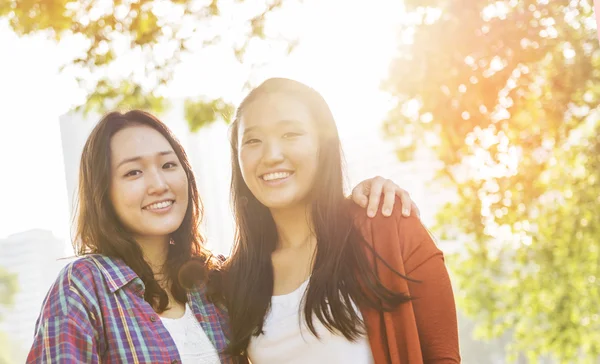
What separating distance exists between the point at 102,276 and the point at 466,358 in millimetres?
26146

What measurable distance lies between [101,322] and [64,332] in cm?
11

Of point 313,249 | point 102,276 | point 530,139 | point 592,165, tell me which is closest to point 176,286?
point 102,276

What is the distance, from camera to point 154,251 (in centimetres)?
214

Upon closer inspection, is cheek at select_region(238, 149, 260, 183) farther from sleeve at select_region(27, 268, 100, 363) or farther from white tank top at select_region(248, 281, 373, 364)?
sleeve at select_region(27, 268, 100, 363)

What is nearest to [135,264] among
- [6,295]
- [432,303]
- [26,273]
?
[432,303]

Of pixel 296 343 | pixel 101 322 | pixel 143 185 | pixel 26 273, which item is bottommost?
pixel 26 273

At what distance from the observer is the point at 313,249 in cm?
204

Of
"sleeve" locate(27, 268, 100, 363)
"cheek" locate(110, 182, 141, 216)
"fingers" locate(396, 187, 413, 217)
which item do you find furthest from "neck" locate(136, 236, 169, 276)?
"fingers" locate(396, 187, 413, 217)

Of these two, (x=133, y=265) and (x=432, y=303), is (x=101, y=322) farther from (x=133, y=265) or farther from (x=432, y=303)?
(x=432, y=303)

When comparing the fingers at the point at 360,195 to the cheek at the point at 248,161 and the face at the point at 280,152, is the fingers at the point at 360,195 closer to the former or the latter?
the face at the point at 280,152

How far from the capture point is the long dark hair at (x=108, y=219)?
80.0 inches

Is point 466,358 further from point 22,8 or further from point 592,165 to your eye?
point 22,8

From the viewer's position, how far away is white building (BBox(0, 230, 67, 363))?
16109 mm

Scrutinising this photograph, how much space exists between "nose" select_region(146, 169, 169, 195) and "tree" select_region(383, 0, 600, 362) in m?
1.99
